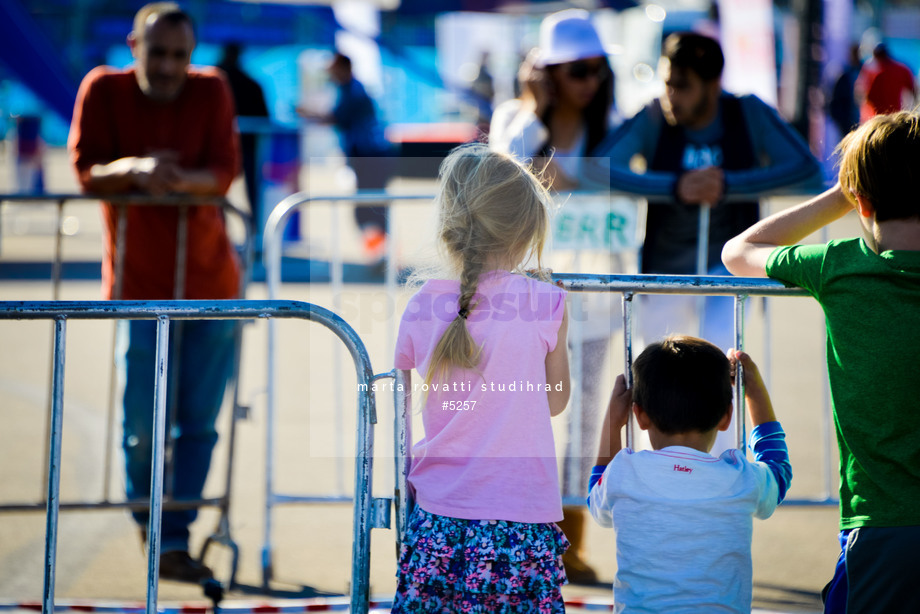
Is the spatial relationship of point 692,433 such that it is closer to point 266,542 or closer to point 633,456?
point 633,456

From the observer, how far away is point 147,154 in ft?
13.4

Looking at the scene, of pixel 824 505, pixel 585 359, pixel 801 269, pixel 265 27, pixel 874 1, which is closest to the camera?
pixel 801 269

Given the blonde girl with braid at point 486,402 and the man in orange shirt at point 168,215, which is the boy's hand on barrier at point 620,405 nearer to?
the blonde girl with braid at point 486,402

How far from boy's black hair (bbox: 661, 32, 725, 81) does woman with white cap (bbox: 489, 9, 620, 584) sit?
1.81 feet

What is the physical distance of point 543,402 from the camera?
2473mm

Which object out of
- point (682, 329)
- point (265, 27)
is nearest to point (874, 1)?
point (265, 27)

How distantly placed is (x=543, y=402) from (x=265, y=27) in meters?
19.2

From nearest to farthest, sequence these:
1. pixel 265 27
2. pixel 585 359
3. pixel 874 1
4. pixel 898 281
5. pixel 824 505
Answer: pixel 898 281, pixel 824 505, pixel 585 359, pixel 265 27, pixel 874 1

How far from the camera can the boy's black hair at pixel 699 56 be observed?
3871 millimetres

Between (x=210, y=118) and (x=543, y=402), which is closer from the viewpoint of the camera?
(x=543, y=402)

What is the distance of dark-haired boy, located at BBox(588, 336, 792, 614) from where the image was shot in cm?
232

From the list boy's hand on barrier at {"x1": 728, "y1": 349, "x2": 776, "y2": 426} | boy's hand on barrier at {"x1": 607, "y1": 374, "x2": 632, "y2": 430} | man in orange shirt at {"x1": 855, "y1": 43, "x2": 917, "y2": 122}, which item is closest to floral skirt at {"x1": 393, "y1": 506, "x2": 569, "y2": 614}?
boy's hand on barrier at {"x1": 607, "y1": 374, "x2": 632, "y2": 430}

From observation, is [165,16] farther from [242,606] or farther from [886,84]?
[886,84]

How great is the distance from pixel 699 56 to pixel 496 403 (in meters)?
2.11
